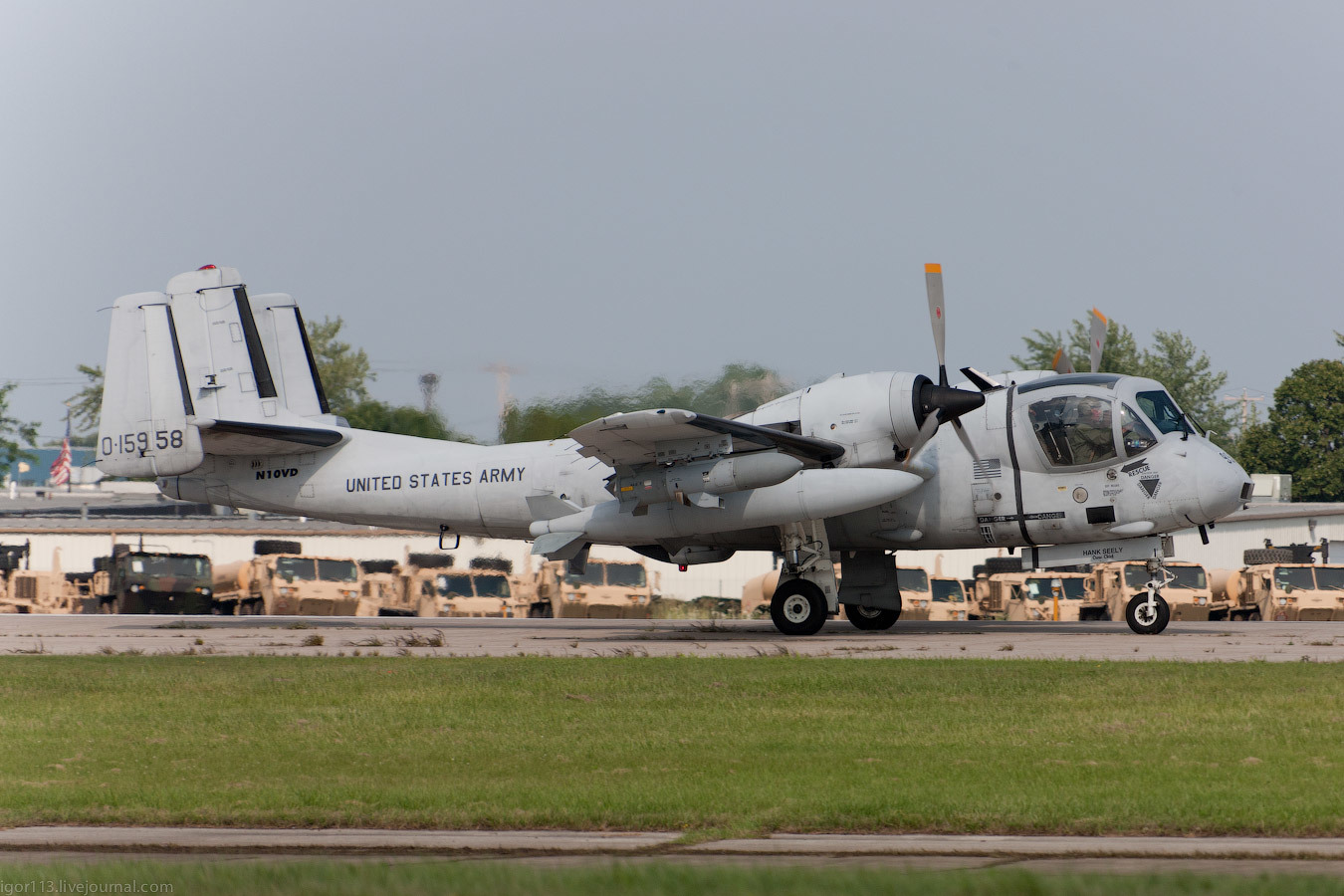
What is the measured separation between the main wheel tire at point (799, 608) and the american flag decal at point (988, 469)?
3693 millimetres

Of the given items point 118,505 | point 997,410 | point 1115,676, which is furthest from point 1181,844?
point 118,505

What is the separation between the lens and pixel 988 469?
23.6 meters

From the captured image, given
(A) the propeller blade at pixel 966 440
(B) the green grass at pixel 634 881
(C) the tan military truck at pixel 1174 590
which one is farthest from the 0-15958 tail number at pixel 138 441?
(C) the tan military truck at pixel 1174 590

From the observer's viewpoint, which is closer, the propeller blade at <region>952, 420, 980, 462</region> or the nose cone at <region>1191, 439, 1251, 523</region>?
the nose cone at <region>1191, 439, 1251, 523</region>

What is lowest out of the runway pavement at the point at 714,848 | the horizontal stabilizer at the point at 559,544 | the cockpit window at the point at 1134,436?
the runway pavement at the point at 714,848

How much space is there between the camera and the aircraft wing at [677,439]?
21625mm

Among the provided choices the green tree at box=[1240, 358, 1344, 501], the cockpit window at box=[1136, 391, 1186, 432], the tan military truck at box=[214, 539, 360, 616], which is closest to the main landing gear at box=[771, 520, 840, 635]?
the cockpit window at box=[1136, 391, 1186, 432]

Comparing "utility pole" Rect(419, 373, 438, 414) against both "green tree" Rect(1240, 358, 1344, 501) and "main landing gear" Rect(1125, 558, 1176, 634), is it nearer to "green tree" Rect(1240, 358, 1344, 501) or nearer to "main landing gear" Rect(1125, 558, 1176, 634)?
"main landing gear" Rect(1125, 558, 1176, 634)

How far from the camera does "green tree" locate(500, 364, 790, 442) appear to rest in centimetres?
2670

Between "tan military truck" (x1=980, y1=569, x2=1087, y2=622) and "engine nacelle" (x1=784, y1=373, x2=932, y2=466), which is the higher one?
"engine nacelle" (x1=784, y1=373, x2=932, y2=466)

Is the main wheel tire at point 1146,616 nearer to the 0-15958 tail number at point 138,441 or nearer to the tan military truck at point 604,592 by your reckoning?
the tan military truck at point 604,592

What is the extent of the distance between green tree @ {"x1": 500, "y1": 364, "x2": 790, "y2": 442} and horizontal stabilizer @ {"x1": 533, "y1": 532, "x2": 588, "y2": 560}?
3.90 metres

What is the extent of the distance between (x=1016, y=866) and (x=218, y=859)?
4.69 m

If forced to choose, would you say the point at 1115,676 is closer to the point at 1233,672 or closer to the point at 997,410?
the point at 1233,672
